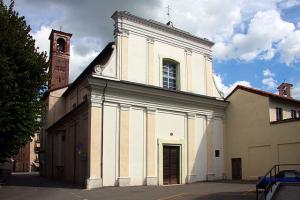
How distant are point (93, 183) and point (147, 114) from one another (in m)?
5.77

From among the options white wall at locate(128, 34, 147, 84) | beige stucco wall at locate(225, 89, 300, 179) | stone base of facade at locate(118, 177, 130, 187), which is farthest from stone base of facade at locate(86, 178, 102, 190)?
beige stucco wall at locate(225, 89, 300, 179)

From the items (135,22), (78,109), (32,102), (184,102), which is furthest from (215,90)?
(32,102)

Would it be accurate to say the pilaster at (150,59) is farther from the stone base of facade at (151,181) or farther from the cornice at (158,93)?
the stone base of facade at (151,181)

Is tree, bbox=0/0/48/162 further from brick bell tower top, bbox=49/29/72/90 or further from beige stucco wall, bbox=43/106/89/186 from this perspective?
brick bell tower top, bbox=49/29/72/90

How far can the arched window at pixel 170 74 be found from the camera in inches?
1097

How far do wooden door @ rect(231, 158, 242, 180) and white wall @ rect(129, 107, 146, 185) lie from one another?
7958 millimetres

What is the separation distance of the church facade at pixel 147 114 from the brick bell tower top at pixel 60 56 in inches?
731

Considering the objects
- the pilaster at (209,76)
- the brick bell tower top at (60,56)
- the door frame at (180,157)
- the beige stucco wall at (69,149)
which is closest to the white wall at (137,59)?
the beige stucco wall at (69,149)

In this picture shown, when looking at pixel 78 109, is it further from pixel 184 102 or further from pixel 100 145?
pixel 184 102

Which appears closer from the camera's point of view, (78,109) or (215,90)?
(78,109)

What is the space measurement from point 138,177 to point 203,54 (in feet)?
36.7

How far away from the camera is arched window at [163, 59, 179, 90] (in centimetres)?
2786

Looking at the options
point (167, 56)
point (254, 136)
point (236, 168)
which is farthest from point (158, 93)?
point (236, 168)

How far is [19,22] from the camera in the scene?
2080 cm
